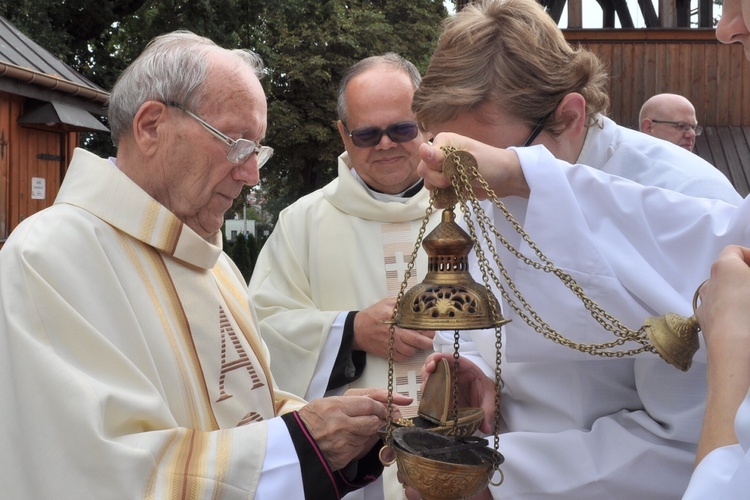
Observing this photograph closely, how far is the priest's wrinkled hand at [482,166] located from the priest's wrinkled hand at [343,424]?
72cm

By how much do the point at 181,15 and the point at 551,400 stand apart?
17.8 m

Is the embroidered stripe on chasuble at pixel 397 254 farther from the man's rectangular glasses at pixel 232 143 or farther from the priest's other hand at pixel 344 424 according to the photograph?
the priest's other hand at pixel 344 424

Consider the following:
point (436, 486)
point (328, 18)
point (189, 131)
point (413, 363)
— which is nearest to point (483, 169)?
point (436, 486)

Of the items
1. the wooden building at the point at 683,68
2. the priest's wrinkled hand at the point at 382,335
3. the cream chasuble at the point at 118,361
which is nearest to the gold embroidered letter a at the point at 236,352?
the cream chasuble at the point at 118,361

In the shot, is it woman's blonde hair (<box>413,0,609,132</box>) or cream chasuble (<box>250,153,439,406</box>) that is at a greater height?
woman's blonde hair (<box>413,0,609,132</box>)

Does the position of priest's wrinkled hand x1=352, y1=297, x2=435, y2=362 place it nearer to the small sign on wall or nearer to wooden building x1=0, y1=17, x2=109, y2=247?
wooden building x1=0, y1=17, x2=109, y2=247

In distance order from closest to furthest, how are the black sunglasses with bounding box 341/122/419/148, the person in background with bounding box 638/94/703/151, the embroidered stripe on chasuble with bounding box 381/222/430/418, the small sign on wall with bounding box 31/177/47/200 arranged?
the black sunglasses with bounding box 341/122/419/148 → the embroidered stripe on chasuble with bounding box 381/222/430/418 → the person in background with bounding box 638/94/703/151 → the small sign on wall with bounding box 31/177/47/200

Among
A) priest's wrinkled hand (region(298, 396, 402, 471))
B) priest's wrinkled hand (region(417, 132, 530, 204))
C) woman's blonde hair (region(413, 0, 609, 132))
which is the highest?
woman's blonde hair (region(413, 0, 609, 132))

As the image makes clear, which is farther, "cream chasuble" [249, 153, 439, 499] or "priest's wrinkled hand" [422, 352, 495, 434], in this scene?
"cream chasuble" [249, 153, 439, 499]

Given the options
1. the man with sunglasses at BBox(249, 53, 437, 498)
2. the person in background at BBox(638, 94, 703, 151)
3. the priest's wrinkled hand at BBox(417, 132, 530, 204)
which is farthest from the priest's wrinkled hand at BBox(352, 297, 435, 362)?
the person in background at BBox(638, 94, 703, 151)

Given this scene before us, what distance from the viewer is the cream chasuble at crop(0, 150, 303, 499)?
78.8 inches

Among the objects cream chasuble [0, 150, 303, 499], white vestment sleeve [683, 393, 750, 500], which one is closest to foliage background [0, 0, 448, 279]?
cream chasuble [0, 150, 303, 499]

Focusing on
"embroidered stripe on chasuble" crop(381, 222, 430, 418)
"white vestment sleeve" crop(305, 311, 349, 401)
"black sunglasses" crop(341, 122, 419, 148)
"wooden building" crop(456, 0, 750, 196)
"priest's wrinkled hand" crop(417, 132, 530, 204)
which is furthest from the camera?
"wooden building" crop(456, 0, 750, 196)

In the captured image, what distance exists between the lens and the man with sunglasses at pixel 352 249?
372 centimetres
